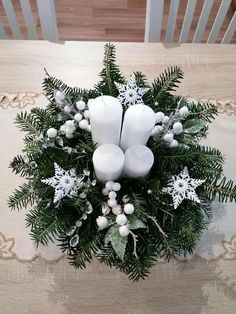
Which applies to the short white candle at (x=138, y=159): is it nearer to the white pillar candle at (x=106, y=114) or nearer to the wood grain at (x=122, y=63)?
the white pillar candle at (x=106, y=114)

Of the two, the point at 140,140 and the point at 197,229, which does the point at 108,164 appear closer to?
the point at 140,140

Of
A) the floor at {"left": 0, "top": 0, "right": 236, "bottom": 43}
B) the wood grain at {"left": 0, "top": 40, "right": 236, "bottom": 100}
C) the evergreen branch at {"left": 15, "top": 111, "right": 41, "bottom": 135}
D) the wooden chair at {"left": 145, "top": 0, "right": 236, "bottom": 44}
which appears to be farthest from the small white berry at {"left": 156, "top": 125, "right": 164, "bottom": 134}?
the floor at {"left": 0, "top": 0, "right": 236, "bottom": 43}

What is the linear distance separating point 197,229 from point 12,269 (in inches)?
14.5

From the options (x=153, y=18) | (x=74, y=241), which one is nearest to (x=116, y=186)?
(x=74, y=241)

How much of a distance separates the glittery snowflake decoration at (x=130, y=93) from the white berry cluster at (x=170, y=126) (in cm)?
5

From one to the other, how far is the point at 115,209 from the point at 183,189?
0.11 metres

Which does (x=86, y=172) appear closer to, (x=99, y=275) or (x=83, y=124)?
(x=83, y=124)

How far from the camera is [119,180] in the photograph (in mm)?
612

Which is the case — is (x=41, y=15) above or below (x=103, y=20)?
above

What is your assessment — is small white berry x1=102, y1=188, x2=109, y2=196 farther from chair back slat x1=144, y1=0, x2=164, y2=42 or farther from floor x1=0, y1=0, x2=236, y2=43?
floor x1=0, y1=0, x2=236, y2=43

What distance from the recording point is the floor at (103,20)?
6.39 ft

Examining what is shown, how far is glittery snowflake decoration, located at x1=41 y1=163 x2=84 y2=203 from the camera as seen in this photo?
0.54 metres

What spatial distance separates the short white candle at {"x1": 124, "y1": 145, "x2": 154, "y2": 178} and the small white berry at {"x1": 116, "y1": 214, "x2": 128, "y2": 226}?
8 centimetres

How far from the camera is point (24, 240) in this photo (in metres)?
0.72
